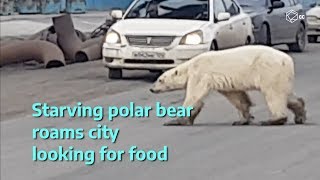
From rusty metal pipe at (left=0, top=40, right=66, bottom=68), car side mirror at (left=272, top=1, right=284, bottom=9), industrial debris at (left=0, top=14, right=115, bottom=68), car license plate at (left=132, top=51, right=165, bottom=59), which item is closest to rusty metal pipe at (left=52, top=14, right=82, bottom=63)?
industrial debris at (left=0, top=14, right=115, bottom=68)

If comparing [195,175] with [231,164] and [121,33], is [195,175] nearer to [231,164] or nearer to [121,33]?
[231,164]

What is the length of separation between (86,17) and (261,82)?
79.3ft

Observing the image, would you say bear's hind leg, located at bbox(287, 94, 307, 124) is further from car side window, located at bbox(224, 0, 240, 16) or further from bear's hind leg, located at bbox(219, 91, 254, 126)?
car side window, located at bbox(224, 0, 240, 16)

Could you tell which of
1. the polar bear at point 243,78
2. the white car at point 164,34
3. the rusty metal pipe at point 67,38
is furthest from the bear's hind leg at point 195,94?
the rusty metal pipe at point 67,38

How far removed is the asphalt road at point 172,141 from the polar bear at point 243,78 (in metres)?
0.31

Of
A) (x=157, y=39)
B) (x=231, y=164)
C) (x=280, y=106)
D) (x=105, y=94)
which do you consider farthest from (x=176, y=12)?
(x=231, y=164)

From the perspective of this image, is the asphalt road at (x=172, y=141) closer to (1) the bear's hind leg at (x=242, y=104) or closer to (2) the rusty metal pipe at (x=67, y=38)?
(1) the bear's hind leg at (x=242, y=104)

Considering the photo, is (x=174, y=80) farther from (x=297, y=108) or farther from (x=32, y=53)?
(x=32, y=53)

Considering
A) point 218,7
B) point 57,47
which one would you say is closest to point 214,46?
point 218,7

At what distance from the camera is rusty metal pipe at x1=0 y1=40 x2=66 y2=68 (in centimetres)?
2125

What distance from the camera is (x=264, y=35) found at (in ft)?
77.7

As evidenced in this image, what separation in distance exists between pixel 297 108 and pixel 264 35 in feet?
38.9

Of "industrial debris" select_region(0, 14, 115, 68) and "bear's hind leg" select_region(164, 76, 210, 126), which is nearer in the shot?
"bear's hind leg" select_region(164, 76, 210, 126)

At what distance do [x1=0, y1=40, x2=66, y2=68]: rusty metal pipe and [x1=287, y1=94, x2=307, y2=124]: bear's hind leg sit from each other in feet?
32.5
